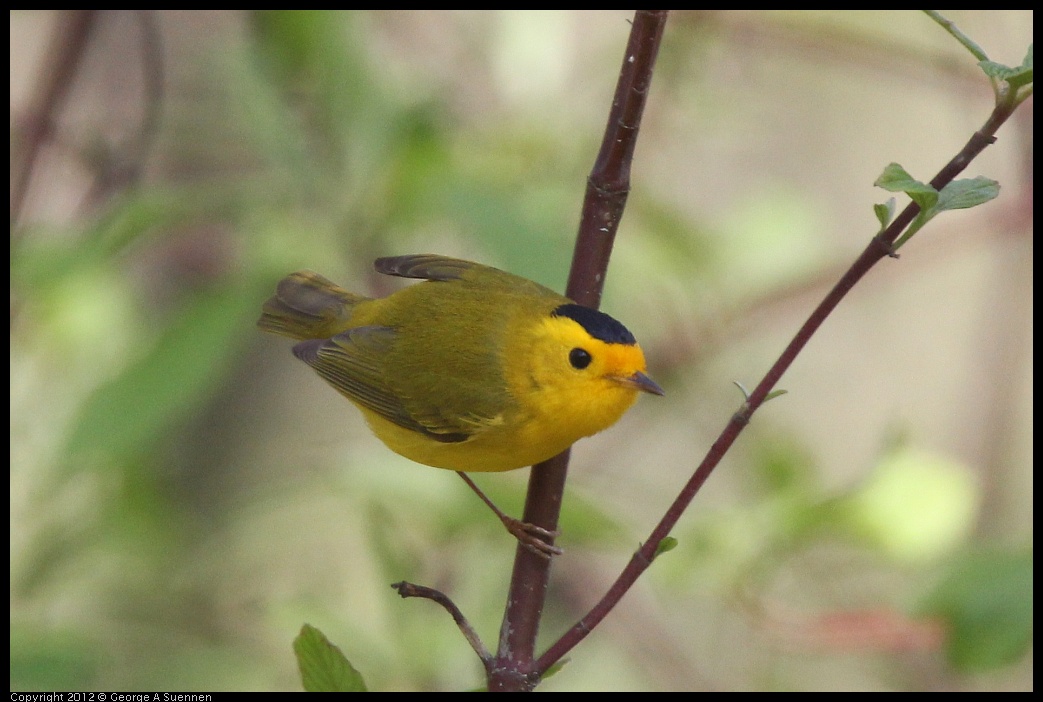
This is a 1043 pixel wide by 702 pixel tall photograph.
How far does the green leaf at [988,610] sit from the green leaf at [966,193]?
1.20 metres

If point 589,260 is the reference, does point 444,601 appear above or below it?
below

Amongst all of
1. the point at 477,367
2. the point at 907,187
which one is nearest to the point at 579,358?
the point at 477,367

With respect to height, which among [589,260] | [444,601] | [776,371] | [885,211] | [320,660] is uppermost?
[589,260]

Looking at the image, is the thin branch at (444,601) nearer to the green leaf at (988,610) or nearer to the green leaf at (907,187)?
the green leaf at (907,187)

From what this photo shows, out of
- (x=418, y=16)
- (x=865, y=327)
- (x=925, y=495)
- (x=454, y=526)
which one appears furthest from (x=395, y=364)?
(x=865, y=327)

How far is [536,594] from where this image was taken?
1.72 m

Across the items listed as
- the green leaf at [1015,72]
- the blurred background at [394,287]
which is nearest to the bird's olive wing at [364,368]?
the blurred background at [394,287]

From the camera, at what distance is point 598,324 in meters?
2.30

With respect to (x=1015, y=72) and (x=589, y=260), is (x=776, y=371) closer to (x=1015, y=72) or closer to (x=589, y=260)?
(x=1015, y=72)

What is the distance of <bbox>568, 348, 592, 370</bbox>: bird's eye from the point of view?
2459 mm

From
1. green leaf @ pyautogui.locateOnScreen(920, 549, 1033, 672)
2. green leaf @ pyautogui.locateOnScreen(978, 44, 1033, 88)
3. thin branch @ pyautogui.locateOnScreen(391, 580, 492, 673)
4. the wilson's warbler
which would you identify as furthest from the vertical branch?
green leaf @ pyautogui.locateOnScreen(920, 549, 1033, 672)

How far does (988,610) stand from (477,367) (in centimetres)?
127

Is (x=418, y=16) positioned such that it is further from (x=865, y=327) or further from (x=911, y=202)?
(x=911, y=202)

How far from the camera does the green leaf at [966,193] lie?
3.93ft
